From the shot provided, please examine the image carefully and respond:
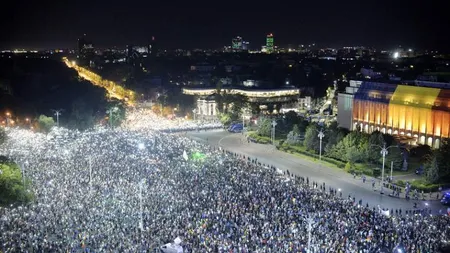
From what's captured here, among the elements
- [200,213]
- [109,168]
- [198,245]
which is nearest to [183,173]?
[109,168]

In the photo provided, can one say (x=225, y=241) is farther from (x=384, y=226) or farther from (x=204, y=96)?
(x=204, y=96)

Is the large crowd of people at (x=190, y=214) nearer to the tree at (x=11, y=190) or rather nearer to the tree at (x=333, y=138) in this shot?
the tree at (x=11, y=190)

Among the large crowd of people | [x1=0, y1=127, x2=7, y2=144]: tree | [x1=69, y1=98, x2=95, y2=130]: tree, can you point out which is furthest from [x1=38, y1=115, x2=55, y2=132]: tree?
Answer: the large crowd of people

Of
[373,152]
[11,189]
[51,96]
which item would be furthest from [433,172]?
[51,96]

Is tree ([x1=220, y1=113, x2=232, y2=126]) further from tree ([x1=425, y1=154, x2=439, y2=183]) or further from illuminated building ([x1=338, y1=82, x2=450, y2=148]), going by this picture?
tree ([x1=425, y1=154, x2=439, y2=183])

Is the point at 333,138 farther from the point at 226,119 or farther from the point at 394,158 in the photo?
the point at 226,119

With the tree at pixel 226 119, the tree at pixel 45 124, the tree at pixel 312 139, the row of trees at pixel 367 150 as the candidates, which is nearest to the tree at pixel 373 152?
the row of trees at pixel 367 150
